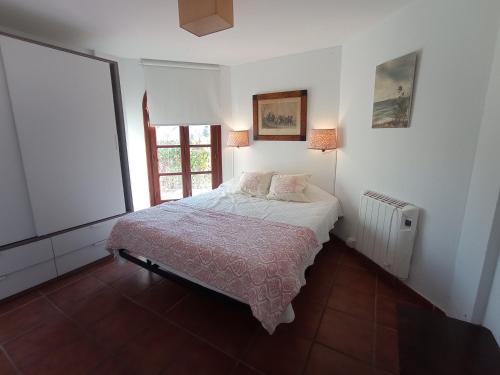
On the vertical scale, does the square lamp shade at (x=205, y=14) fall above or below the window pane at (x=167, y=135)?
above

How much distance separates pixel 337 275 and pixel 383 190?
3.17ft

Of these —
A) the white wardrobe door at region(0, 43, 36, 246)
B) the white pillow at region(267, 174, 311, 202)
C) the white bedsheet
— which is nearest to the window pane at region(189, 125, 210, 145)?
the white bedsheet

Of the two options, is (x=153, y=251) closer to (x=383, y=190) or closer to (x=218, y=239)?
(x=218, y=239)

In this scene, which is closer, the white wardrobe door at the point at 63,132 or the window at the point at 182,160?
the white wardrobe door at the point at 63,132

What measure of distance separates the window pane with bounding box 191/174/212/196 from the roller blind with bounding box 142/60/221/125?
2.84 feet

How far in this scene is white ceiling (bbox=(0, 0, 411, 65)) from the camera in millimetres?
1949

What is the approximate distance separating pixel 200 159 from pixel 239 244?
2.45 meters

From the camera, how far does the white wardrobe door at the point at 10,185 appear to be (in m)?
1.94

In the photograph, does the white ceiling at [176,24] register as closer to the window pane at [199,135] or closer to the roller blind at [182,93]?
the roller blind at [182,93]

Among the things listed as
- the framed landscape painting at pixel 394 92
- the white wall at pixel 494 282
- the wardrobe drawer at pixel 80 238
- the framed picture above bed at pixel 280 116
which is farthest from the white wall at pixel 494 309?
the wardrobe drawer at pixel 80 238

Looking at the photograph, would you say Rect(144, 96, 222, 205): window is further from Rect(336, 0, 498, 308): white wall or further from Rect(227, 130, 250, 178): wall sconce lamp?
Rect(336, 0, 498, 308): white wall

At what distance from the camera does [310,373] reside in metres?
1.44

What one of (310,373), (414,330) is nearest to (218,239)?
(310,373)

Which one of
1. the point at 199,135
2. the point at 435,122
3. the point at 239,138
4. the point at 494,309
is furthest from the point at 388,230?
the point at 199,135
